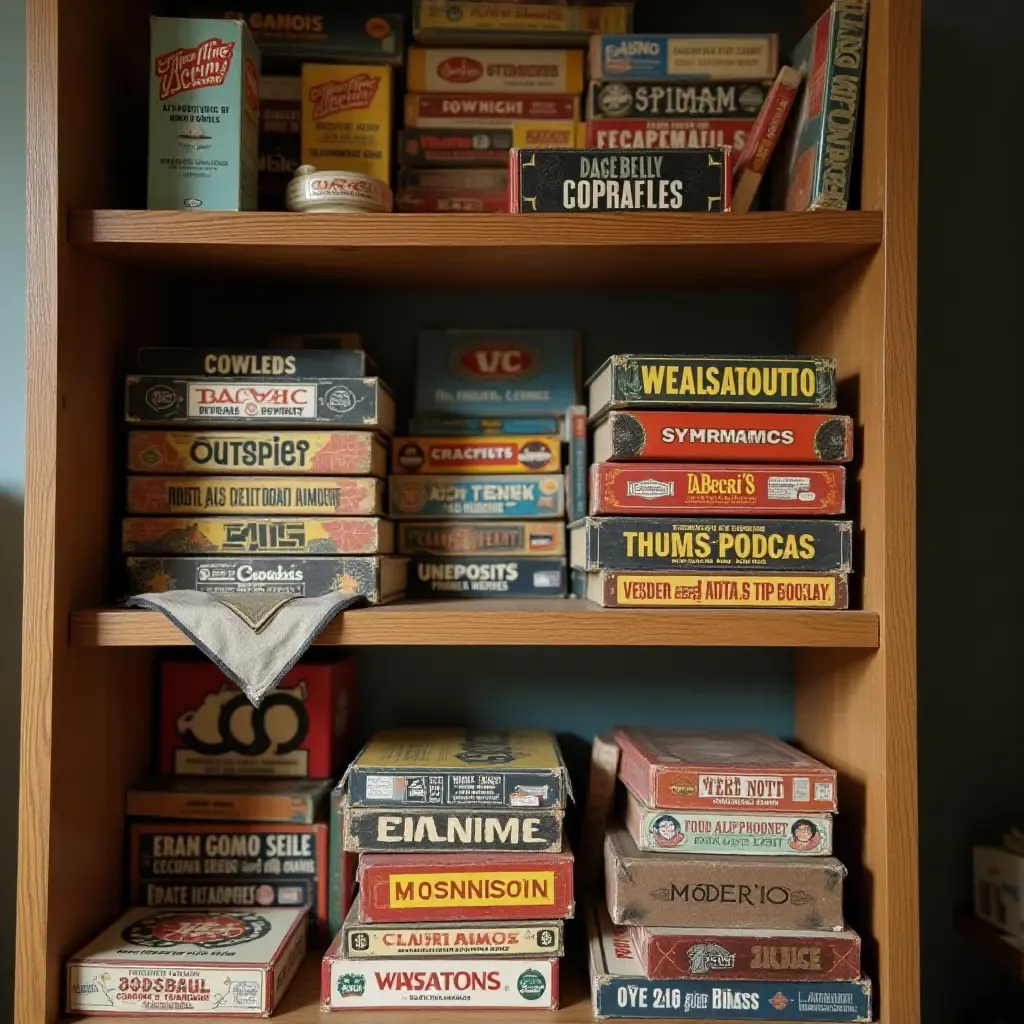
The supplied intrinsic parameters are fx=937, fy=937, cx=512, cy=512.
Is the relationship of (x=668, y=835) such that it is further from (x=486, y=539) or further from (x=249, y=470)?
(x=249, y=470)

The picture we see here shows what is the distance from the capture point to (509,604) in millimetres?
1060

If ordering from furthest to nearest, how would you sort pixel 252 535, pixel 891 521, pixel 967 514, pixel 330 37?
pixel 967 514
pixel 330 37
pixel 252 535
pixel 891 521

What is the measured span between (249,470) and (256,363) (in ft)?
0.39

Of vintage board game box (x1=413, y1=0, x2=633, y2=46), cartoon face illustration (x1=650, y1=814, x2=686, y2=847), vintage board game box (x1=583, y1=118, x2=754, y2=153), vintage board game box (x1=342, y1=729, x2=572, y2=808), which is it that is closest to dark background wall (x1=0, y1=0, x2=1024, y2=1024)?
vintage board game box (x1=413, y1=0, x2=633, y2=46)

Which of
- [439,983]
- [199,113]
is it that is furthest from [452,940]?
[199,113]

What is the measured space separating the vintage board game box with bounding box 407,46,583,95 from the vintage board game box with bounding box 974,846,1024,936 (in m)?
1.07

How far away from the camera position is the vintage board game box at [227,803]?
109cm

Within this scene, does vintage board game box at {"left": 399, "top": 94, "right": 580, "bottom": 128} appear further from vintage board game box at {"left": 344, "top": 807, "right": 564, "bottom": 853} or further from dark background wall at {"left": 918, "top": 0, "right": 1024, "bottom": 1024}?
vintage board game box at {"left": 344, "top": 807, "right": 564, "bottom": 853}

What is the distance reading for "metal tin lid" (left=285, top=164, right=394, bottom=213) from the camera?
3.28ft

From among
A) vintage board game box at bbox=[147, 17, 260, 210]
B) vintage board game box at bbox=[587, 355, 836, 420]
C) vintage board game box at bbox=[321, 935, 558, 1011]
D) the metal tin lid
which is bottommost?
vintage board game box at bbox=[321, 935, 558, 1011]

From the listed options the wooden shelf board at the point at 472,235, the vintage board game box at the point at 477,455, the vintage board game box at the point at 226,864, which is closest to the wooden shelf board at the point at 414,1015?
the vintage board game box at the point at 226,864

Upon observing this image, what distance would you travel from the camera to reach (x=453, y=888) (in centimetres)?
97

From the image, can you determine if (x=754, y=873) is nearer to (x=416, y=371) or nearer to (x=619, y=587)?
(x=619, y=587)

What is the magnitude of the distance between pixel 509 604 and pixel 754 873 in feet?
1.24
